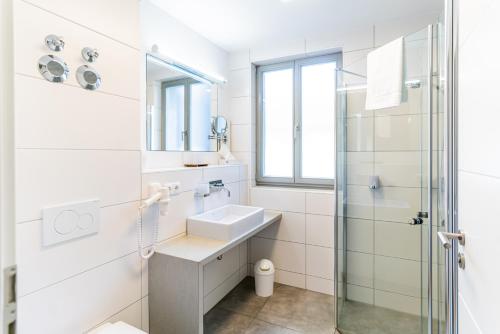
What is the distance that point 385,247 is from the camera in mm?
1983

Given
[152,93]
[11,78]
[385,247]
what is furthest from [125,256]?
[385,247]

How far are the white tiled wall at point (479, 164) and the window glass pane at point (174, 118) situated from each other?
181 centimetres

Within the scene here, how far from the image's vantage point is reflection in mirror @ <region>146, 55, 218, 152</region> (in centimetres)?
193

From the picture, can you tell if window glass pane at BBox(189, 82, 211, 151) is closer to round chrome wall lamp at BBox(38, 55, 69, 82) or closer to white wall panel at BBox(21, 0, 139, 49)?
white wall panel at BBox(21, 0, 139, 49)

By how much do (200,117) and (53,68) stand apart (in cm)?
138

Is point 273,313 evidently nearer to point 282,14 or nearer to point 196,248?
Answer: point 196,248

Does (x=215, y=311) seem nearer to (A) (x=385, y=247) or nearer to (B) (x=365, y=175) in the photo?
(A) (x=385, y=247)

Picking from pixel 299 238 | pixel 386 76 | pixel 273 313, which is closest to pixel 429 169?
pixel 386 76

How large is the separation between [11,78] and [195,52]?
5.12 feet

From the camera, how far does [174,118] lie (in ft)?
7.02

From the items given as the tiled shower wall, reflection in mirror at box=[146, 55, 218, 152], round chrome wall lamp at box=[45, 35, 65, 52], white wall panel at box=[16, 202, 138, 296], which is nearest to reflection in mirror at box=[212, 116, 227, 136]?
reflection in mirror at box=[146, 55, 218, 152]

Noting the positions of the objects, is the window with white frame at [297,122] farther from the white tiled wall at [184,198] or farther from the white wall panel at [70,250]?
the white wall panel at [70,250]

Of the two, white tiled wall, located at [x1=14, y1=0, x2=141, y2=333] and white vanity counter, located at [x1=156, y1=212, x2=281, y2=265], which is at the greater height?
white tiled wall, located at [x1=14, y1=0, x2=141, y2=333]

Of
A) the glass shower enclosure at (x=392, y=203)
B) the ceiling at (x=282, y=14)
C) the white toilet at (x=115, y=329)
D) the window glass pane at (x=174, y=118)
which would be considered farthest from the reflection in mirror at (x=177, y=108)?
the glass shower enclosure at (x=392, y=203)
